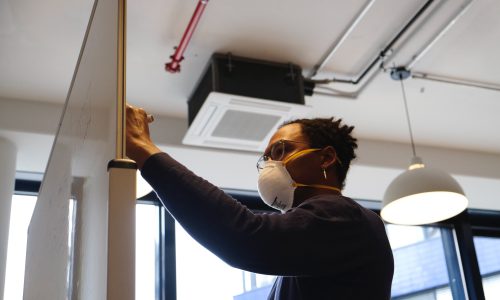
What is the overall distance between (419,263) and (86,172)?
344 cm

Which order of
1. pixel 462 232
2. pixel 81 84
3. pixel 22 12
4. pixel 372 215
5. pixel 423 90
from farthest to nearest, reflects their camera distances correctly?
1. pixel 462 232
2. pixel 423 90
3. pixel 22 12
4. pixel 81 84
5. pixel 372 215

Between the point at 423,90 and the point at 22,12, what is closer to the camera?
the point at 22,12

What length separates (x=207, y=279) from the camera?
3576 millimetres

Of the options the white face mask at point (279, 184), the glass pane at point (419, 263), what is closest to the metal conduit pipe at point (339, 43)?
the white face mask at point (279, 184)

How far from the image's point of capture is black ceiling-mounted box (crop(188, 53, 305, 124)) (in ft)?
8.83

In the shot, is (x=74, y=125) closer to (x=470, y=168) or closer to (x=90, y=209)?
Answer: (x=90, y=209)

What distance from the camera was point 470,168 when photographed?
3.89 metres

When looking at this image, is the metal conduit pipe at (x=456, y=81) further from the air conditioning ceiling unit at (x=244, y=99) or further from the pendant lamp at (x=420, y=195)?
the air conditioning ceiling unit at (x=244, y=99)

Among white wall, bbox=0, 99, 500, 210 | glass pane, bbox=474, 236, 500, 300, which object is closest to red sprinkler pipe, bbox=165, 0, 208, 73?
white wall, bbox=0, 99, 500, 210

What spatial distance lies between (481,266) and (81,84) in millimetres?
3692

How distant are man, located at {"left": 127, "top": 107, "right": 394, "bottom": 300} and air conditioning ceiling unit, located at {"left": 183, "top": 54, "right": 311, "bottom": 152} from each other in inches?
55.7

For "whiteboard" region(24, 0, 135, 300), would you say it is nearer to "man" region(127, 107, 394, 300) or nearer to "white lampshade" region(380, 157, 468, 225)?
"man" region(127, 107, 394, 300)

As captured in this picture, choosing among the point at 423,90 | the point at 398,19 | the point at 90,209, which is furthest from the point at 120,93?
the point at 423,90

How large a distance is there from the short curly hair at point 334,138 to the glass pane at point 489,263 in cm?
322
